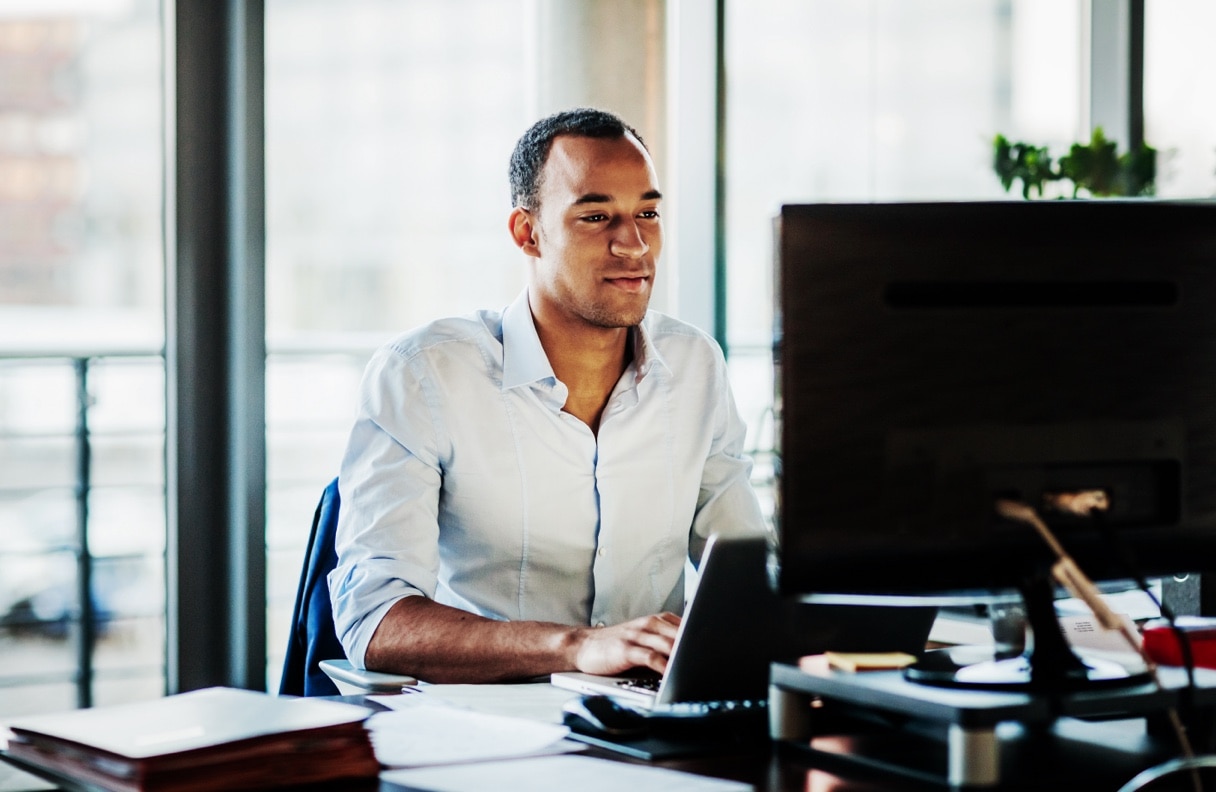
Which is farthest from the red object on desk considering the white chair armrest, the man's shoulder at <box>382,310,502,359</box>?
the man's shoulder at <box>382,310,502,359</box>

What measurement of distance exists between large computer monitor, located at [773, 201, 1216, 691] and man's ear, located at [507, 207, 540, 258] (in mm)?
1225

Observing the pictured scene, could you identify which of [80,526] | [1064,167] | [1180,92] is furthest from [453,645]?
[1180,92]

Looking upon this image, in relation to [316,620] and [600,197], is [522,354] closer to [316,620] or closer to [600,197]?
[600,197]

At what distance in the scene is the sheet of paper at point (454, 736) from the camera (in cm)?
118

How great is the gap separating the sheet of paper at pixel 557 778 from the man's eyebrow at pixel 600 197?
1157 mm

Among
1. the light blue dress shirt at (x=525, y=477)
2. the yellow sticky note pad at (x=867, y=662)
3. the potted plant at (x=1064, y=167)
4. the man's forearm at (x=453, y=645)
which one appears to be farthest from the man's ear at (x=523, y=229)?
the potted plant at (x=1064, y=167)

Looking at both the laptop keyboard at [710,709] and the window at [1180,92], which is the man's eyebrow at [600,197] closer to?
the laptop keyboard at [710,709]

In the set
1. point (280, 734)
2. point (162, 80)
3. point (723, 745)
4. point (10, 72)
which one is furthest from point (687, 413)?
point (10, 72)

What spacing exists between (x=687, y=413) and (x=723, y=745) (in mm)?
1047

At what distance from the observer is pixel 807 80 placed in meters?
3.70

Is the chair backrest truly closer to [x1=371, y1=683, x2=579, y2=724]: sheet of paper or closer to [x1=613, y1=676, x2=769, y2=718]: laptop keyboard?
[x1=371, y1=683, x2=579, y2=724]: sheet of paper

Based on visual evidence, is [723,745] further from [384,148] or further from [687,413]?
[384,148]

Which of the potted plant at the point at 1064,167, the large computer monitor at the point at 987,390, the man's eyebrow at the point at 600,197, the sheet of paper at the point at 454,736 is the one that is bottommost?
the sheet of paper at the point at 454,736

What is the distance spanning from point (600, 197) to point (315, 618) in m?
0.77
